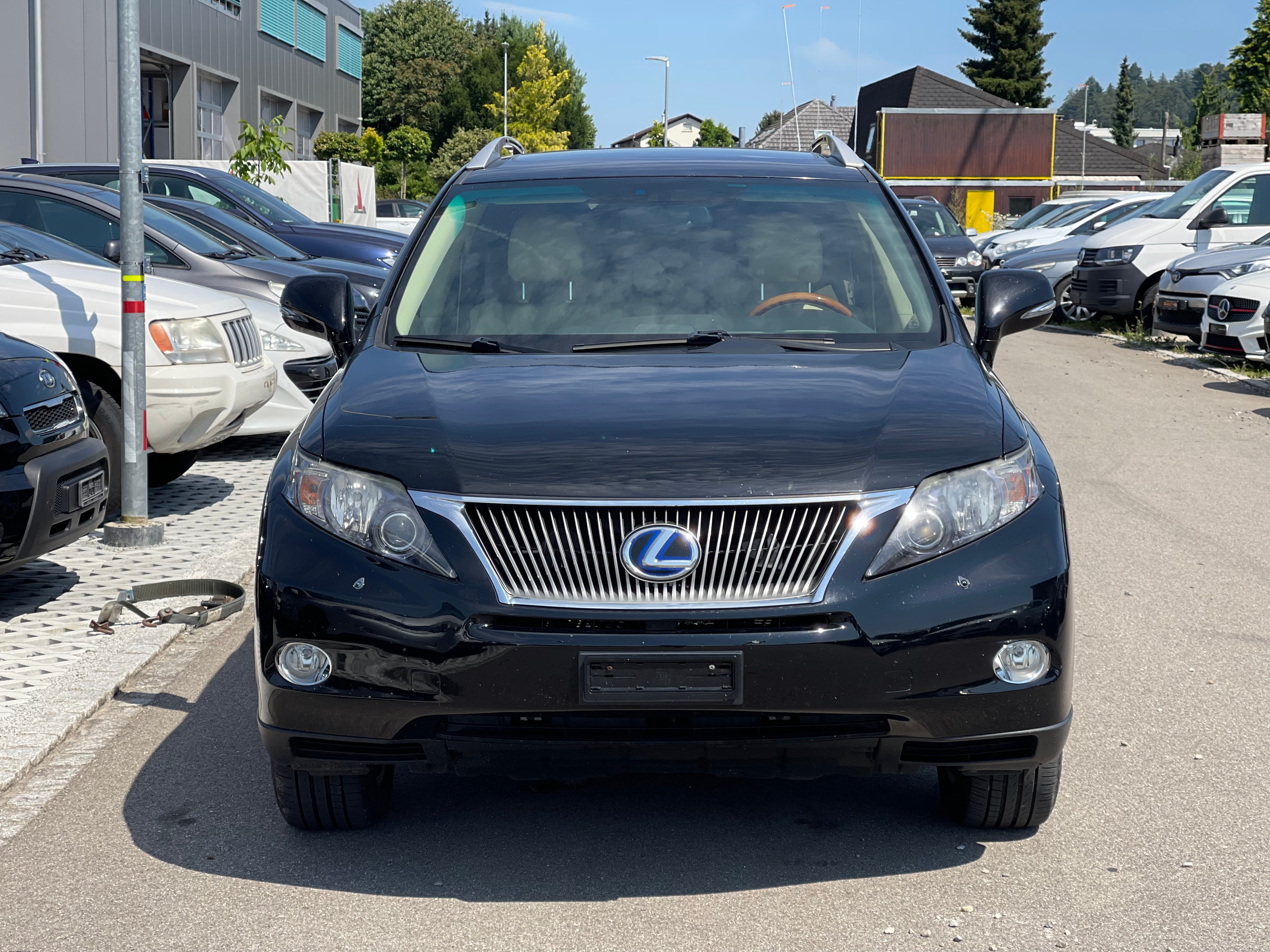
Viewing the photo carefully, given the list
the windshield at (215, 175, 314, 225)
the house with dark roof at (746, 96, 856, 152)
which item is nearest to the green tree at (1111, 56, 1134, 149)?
the house with dark roof at (746, 96, 856, 152)

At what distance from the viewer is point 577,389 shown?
366cm

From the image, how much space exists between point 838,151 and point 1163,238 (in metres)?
15.1

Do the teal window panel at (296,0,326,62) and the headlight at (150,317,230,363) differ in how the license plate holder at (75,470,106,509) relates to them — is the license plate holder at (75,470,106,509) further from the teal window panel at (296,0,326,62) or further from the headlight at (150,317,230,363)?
the teal window panel at (296,0,326,62)

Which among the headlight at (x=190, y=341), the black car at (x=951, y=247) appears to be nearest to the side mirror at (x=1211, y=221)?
the black car at (x=951, y=247)

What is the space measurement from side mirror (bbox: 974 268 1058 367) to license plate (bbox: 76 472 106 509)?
11.3 ft

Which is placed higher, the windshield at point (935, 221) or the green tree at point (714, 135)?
the green tree at point (714, 135)

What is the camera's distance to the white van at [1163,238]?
19016mm

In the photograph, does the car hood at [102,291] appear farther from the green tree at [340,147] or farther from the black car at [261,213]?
the green tree at [340,147]

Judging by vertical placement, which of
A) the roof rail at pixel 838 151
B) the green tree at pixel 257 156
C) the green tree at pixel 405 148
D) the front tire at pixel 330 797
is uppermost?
the green tree at pixel 405 148

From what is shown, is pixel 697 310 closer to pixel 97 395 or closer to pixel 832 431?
pixel 832 431

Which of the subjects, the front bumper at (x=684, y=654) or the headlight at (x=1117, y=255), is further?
the headlight at (x=1117, y=255)

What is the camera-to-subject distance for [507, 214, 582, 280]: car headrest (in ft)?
14.5

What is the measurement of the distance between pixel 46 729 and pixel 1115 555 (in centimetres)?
483

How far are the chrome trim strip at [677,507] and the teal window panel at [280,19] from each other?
4392 cm
